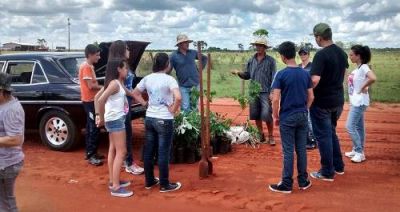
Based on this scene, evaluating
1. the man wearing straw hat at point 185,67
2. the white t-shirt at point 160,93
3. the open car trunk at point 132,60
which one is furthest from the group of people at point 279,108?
the man wearing straw hat at point 185,67

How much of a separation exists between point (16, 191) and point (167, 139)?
6.87 ft

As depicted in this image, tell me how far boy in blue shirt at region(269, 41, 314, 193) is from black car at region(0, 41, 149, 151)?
2917mm

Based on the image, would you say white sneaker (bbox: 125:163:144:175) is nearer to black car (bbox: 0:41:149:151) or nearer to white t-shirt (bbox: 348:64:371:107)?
black car (bbox: 0:41:149:151)

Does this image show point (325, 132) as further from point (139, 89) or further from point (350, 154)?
point (139, 89)

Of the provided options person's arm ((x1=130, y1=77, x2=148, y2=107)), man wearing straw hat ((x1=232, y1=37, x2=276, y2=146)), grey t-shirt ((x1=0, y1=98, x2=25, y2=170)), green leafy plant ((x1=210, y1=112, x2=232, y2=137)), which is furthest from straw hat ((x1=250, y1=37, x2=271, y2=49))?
grey t-shirt ((x1=0, y1=98, x2=25, y2=170))

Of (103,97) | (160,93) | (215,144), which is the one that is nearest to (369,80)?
(215,144)

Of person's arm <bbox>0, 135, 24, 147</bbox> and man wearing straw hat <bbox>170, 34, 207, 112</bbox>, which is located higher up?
man wearing straw hat <bbox>170, 34, 207, 112</bbox>

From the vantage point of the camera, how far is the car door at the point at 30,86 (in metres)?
7.91

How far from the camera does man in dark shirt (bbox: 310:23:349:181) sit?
19.0 ft

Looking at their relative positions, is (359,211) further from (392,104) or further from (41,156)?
(392,104)

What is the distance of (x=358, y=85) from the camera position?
22.6ft

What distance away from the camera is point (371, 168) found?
6.85 m

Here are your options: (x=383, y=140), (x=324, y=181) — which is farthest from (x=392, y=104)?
(x=324, y=181)

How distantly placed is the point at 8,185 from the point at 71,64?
4.23 metres
